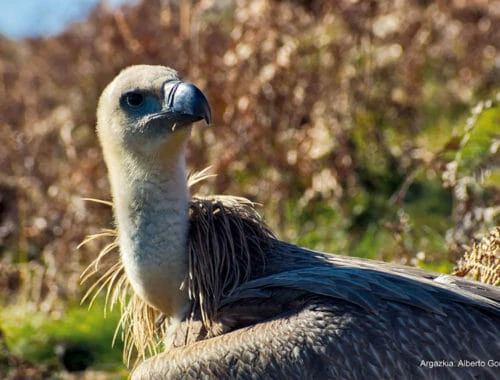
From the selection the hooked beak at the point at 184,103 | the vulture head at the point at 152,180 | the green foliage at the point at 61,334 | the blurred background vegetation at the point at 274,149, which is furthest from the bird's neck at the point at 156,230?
the blurred background vegetation at the point at 274,149

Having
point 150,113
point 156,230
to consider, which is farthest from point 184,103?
point 156,230

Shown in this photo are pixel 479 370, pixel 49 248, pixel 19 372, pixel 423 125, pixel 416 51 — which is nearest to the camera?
pixel 479 370

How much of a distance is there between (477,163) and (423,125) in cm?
417

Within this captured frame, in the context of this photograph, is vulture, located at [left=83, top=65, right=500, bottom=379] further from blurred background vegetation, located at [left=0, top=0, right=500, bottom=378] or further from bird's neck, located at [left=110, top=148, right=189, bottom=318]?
blurred background vegetation, located at [left=0, top=0, right=500, bottom=378]

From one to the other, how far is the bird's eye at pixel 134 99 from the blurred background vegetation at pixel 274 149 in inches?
114

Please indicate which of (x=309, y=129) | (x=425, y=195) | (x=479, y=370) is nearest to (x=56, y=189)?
(x=309, y=129)

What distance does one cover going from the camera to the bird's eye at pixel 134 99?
4781 millimetres

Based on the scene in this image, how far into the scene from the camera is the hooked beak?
456 centimetres

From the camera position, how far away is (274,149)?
8.53 metres

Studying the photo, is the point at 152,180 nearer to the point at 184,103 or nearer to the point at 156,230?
the point at 156,230

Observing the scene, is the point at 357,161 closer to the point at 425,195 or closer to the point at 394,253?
the point at 425,195

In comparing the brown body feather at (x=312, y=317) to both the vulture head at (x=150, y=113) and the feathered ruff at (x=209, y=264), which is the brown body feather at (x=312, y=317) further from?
the vulture head at (x=150, y=113)

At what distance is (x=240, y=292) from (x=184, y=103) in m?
0.94

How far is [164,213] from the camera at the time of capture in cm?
477
